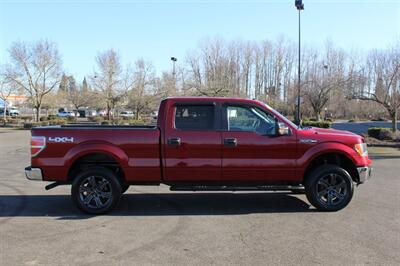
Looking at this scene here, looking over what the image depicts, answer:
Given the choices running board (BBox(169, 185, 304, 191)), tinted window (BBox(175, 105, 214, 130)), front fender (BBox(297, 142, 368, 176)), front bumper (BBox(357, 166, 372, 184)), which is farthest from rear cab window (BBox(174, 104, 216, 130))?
front bumper (BBox(357, 166, 372, 184))

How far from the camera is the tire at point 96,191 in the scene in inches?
276

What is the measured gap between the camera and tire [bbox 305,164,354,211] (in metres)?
7.14

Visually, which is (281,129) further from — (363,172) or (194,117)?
(363,172)

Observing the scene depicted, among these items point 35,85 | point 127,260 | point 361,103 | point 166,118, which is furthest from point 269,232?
point 361,103

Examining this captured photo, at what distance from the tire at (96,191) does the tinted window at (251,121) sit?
2192 mm

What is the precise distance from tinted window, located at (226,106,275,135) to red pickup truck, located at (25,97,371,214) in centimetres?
2

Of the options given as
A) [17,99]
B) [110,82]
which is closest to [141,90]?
[110,82]

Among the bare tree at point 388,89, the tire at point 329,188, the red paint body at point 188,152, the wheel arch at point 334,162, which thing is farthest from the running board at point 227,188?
the bare tree at point 388,89

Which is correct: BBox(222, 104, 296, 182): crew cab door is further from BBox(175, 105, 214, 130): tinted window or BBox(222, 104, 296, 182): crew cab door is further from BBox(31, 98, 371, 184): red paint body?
BBox(175, 105, 214, 130): tinted window

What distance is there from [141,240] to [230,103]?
2881 millimetres

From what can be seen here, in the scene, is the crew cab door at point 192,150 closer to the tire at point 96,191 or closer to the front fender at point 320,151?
the tire at point 96,191

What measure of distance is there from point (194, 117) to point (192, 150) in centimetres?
58

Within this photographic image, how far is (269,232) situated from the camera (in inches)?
234

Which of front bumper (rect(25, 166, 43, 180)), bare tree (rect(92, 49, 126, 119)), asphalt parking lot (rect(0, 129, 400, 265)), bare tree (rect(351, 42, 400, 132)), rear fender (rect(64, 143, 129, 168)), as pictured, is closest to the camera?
asphalt parking lot (rect(0, 129, 400, 265))
